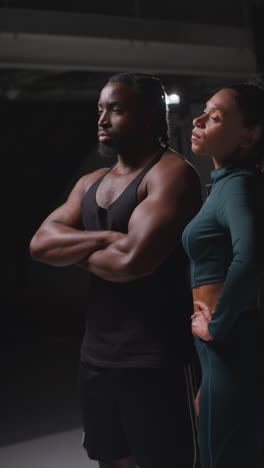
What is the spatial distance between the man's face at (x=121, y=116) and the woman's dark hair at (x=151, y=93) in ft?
0.06

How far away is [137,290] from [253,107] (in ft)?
1.98

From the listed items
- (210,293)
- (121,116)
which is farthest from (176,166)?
(210,293)

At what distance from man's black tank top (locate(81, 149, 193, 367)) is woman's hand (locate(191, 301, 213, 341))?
27cm

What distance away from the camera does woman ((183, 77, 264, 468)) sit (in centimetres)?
132

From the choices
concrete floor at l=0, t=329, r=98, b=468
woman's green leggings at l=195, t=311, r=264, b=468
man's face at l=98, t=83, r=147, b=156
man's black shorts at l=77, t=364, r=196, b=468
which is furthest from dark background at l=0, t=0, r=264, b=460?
woman's green leggings at l=195, t=311, r=264, b=468

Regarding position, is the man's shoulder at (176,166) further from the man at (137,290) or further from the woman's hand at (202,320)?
the woman's hand at (202,320)

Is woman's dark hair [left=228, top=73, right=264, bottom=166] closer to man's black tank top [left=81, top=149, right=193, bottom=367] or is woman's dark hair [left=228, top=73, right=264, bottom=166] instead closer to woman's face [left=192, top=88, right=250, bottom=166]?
woman's face [left=192, top=88, right=250, bottom=166]

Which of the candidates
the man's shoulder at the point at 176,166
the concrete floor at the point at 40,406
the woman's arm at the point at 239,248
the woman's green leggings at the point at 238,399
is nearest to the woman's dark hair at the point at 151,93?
the man's shoulder at the point at 176,166

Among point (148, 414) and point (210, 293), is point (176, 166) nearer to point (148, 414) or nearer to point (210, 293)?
point (210, 293)

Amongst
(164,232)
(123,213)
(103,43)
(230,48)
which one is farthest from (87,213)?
(230,48)

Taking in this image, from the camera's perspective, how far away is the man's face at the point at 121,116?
5.78 ft

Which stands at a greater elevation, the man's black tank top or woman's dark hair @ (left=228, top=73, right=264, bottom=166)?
woman's dark hair @ (left=228, top=73, right=264, bottom=166)

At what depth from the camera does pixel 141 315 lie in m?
1.73

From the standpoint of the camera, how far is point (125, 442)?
1795 mm
